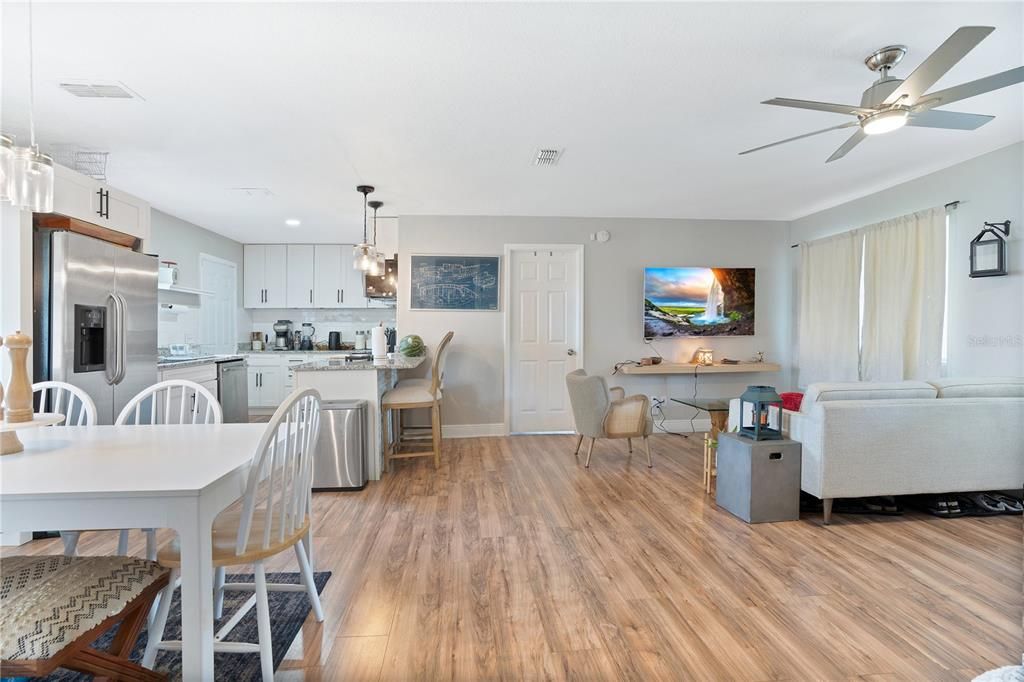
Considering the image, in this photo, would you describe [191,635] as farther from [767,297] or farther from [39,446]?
[767,297]

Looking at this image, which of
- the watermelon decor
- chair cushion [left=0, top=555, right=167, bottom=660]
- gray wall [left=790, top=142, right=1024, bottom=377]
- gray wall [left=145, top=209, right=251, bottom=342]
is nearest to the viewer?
chair cushion [left=0, top=555, right=167, bottom=660]

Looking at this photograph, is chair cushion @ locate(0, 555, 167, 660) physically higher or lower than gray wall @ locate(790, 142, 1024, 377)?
lower

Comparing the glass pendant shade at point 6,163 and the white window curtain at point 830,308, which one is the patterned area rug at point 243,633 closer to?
the glass pendant shade at point 6,163

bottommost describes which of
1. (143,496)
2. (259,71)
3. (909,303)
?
(143,496)

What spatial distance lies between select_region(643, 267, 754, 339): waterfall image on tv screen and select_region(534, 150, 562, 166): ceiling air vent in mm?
2208

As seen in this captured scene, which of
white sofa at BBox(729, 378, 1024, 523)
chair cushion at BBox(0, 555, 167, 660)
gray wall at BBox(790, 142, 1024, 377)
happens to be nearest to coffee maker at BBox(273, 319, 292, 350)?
chair cushion at BBox(0, 555, 167, 660)

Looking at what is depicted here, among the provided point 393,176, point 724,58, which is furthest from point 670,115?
point 393,176

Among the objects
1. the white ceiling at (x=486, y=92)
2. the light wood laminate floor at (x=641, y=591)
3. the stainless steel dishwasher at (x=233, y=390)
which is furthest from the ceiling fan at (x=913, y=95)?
the stainless steel dishwasher at (x=233, y=390)

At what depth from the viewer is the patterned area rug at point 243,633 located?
5.49 feet

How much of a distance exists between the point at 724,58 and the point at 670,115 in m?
0.59

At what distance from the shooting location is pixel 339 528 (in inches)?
115

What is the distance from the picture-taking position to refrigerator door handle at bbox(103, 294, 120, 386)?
10.5ft

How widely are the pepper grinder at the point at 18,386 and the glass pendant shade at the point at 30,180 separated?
1.46 ft

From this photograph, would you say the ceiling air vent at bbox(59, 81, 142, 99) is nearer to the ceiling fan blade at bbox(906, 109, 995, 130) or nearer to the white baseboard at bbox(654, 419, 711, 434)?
the ceiling fan blade at bbox(906, 109, 995, 130)
